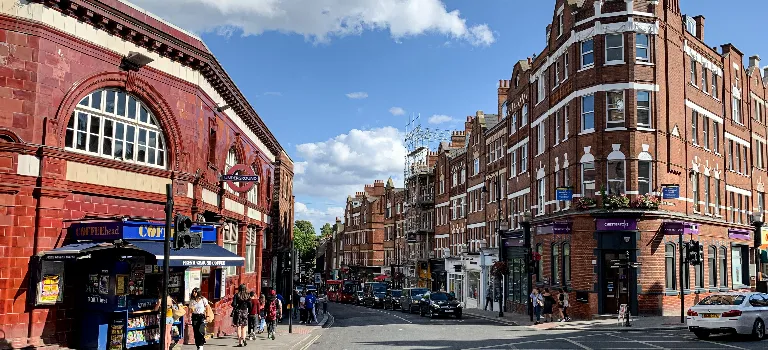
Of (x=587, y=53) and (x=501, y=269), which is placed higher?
(x=587, y=53)

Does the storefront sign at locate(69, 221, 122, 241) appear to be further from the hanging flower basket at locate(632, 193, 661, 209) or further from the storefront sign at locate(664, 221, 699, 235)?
the storefront sign at locate(664, 221, 699, 235)

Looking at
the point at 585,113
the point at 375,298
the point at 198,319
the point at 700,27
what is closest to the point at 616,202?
the point at 585,113

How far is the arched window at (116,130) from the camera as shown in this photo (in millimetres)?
18031

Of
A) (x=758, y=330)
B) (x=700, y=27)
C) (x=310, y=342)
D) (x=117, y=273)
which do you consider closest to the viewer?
(x=117, y=273)

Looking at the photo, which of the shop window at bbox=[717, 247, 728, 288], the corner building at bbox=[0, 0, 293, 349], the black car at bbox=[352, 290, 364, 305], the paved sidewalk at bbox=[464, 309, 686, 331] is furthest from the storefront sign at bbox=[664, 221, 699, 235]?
the black car at bbox=[352, 290, 364, 305]

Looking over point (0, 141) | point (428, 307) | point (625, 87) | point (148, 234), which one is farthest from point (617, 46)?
point (0, 141)

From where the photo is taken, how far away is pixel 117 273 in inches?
702

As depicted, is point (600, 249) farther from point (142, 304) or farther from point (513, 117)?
point (142, 304)

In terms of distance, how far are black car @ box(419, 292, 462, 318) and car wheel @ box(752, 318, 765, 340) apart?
1767 centimetres

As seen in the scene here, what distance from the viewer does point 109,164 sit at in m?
18.4

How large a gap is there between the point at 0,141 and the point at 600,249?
80.9 feet

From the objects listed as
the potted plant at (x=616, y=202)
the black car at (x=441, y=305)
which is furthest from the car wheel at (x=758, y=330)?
the black car at (x=441, y=305)

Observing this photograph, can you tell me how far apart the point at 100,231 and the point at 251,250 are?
52.5 feet

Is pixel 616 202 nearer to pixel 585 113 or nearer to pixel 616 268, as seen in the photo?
pixel 616 268
